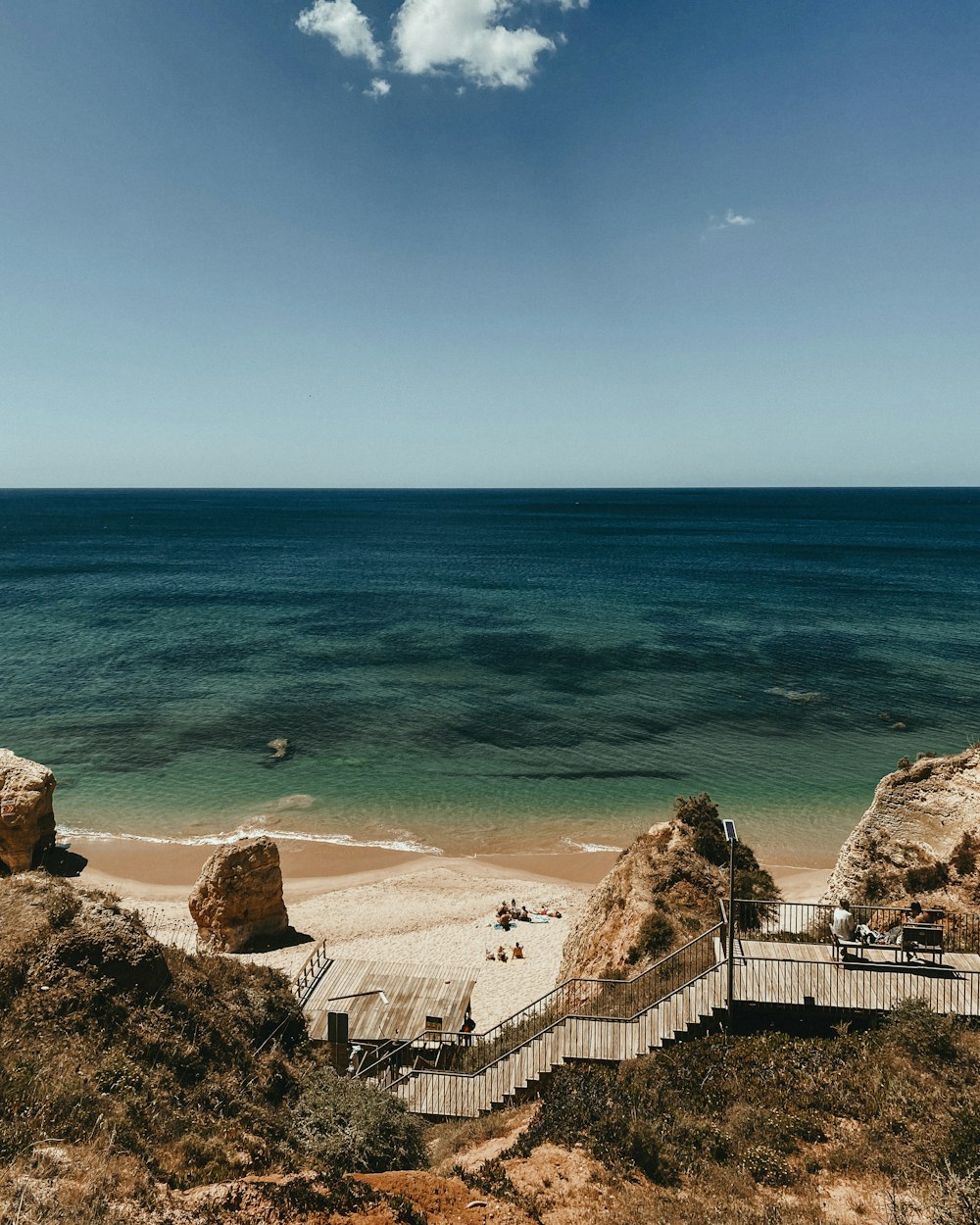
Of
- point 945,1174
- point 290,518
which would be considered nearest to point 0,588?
point 945,1174

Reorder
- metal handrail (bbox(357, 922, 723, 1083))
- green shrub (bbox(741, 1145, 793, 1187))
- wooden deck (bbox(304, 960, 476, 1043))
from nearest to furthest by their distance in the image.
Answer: green shrub (bbox(741, 1145, 793, 1187)) < metal handrail (bbox(357, 922, 723, 1083)) < wooden deck (bbox(304, 960, 476, 1043))

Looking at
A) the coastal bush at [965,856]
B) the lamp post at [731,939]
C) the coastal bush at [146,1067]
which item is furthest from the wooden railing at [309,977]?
the coastal bush at [965,856]

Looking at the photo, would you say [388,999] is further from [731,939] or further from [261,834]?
[261,834]

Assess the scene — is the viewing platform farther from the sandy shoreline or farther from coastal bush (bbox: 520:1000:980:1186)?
the sandy shoreline

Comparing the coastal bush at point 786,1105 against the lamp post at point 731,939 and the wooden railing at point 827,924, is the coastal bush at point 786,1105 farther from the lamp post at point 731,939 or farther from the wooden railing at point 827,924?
the wooden railing at point 827,924

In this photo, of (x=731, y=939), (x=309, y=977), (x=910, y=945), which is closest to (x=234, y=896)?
(x=309, y=977)

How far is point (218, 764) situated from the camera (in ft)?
116

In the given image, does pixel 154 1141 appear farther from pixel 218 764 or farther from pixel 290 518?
pixel 290 518

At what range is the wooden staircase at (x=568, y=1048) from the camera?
12500mm

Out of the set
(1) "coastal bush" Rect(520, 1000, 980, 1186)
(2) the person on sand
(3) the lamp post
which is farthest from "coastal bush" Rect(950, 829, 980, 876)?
(3) the lamp post

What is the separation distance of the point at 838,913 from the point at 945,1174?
560cm

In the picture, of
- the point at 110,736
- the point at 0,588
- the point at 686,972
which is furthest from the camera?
the point at 0,588

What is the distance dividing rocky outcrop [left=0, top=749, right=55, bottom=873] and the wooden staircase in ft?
63.7

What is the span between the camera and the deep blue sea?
31609 mm
